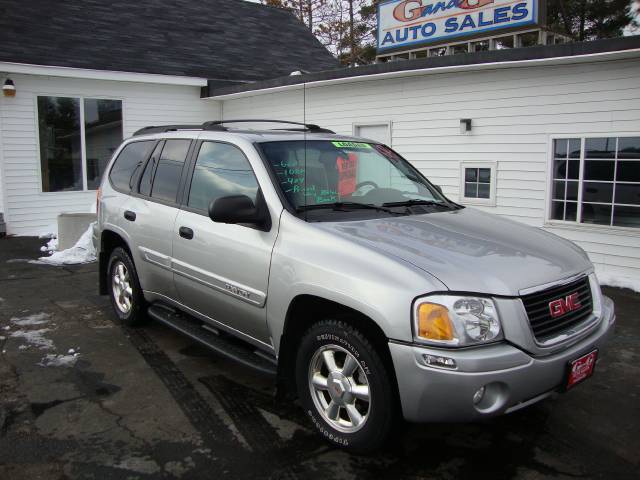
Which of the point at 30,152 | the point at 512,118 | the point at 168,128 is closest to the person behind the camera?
the point at 168,128

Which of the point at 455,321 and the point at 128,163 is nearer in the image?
the point at 455,321

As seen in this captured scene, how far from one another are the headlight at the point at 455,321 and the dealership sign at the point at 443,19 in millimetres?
7091

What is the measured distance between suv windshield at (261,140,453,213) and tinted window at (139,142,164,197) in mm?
1465

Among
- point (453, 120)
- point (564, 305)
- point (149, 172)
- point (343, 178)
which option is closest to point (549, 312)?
point (564, 305)

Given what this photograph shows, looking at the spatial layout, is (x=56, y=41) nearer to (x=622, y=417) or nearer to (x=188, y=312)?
(x=188, y=312)

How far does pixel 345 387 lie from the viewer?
3115 mm

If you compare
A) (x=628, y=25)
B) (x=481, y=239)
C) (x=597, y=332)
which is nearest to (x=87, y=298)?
(x=481, y=239)

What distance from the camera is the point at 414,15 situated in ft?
32.9

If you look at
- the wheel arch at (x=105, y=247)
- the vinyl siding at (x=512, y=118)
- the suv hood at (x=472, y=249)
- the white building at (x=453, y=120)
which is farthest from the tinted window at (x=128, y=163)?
the vinyl siding at (x=512, y=118)

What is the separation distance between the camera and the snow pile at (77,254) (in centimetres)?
868

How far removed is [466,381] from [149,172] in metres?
3.46

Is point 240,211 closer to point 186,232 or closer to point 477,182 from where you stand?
point 186,232

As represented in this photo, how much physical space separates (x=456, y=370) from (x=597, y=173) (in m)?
6.17

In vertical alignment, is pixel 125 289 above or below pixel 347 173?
below
